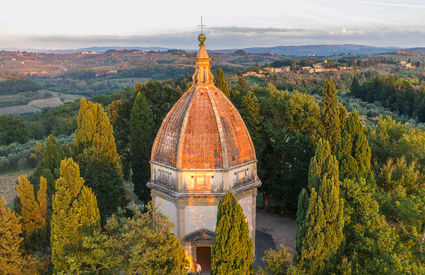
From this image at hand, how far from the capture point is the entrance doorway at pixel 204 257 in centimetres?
2092

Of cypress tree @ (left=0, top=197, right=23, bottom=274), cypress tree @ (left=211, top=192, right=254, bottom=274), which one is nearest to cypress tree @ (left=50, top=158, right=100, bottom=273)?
cypress tree @ (left=0, top=197, right=23, bottom=274)

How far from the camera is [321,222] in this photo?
15.9m

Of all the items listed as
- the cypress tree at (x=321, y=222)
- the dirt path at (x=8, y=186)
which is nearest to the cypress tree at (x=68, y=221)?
the cypress tree at (x=321, y=222)

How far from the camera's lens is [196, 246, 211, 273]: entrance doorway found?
20922 millimetres

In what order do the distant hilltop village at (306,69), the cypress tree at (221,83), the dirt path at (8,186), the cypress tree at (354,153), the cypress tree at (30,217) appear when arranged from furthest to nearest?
the distant hilltop village at (306,69) < the dirt path at (8,186) < the cypress tree at (221,83) < the cypress tree at (354,153) < the cypress tree at (30,217)

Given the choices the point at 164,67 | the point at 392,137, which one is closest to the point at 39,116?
the point at 164,67

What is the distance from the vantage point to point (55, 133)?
215 feet

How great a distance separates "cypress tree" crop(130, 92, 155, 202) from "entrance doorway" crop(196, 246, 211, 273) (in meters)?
10.5

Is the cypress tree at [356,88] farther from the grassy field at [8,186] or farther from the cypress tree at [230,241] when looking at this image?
the cypress tree at [230,241]

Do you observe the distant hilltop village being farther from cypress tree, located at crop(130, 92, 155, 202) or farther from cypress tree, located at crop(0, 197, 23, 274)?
cypress tree, located at crop(0, 197, 23, 274)

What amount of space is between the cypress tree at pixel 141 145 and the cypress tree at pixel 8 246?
12.8m

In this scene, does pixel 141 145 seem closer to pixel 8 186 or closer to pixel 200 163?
pixel 200 163

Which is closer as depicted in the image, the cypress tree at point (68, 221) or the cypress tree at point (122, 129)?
the cypress tree at point (68, 221)

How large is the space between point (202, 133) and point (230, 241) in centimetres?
711
